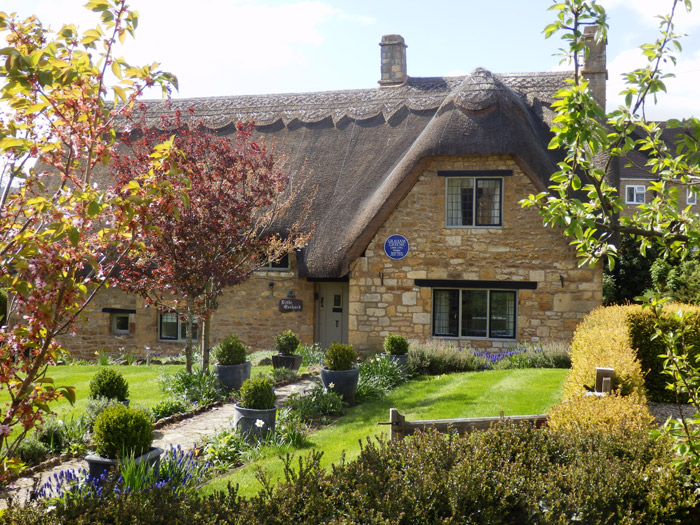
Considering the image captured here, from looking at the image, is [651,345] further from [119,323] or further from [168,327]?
[119,323]

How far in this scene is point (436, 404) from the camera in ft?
Result: 31.2

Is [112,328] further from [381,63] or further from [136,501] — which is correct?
[136,501]

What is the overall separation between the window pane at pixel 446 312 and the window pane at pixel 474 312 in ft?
0.60

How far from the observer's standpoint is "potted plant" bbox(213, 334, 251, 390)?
1068cm

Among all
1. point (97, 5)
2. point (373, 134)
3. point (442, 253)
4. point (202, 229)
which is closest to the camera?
point (97, 5)

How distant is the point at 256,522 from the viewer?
12.0 feet

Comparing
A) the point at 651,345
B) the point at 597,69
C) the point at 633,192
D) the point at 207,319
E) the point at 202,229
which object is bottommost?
the point at 651,345

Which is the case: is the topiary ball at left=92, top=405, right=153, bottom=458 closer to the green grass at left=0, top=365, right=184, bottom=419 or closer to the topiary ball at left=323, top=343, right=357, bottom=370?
the green grass at left=0, top=365, right=184, bottom=419

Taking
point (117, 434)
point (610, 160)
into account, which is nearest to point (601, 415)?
point (610, 160)

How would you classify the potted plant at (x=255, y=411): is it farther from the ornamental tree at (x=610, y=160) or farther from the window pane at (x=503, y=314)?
the window pane at (x=503, y=314)

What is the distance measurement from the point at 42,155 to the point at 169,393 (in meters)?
7.42

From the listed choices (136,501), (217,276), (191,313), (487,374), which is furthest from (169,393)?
(136,501)

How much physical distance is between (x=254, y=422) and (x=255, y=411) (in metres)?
0.16

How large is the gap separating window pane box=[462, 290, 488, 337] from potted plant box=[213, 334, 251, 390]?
582cm
